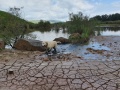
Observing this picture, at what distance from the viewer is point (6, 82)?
21.5 ft

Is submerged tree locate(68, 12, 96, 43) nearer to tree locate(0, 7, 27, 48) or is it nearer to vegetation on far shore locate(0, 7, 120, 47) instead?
vegetation on far shore locate(0, 7, 120, 47)

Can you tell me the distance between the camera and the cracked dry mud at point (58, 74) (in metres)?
Answer: 6.22

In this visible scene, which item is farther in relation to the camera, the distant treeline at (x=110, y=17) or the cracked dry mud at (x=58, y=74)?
the distant treeline at (x=110, y=17)

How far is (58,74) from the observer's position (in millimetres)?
6805

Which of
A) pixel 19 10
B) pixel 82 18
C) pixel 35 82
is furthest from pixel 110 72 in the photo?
pixel 82 18

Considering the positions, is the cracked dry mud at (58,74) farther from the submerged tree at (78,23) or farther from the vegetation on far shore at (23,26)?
the submerged tree at (78,23)

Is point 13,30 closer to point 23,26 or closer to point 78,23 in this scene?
point 23,26

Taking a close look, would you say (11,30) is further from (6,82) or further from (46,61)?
(6,82)

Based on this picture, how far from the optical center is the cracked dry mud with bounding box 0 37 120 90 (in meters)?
6.22

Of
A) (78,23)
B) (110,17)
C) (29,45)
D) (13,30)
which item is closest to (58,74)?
(29,45)

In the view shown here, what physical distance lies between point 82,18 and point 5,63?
14393 millimetres

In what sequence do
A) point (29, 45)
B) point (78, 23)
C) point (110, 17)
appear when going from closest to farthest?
point (29, 45), point (78, 23), point (110, 17)

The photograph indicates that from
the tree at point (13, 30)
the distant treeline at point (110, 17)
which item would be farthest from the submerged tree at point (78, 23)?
the distant treeline at point (110, 17)

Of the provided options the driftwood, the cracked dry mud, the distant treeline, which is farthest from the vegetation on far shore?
the distant treeline
